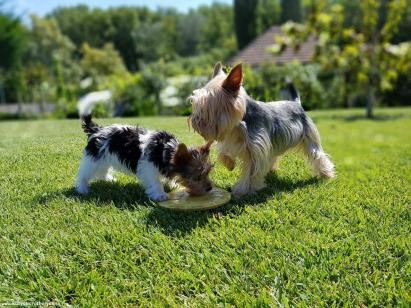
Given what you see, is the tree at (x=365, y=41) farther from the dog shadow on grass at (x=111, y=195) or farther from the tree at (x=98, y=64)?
the tree at (x=98, y=64)

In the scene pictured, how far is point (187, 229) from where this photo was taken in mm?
4254

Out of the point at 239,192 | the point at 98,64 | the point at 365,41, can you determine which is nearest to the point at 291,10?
the point at 98,64

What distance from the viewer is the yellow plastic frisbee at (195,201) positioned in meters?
4.48

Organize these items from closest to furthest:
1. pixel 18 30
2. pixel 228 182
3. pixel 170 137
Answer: pixel 170 137 → pixel 228 182 → pixel 18 30

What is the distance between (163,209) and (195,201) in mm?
354

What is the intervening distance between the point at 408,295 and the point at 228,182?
287cm

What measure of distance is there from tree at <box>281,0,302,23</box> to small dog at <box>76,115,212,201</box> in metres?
46.0

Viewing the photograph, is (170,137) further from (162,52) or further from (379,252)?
(162,52)

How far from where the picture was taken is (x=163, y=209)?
468 centimetres

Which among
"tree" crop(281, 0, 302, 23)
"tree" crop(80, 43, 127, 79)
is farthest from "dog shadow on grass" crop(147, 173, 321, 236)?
"tree" crop(80, 43, 127, 79)

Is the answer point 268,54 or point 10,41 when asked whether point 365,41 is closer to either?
point 268,54

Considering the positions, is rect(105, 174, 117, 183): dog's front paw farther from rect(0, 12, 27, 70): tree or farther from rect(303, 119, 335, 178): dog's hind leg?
rect(0, 12, 27, 70): tree

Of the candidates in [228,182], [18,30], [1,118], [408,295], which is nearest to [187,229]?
[228,182]

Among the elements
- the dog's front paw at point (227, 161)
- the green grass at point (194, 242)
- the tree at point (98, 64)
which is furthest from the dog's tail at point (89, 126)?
the tree at point (98, 64)
